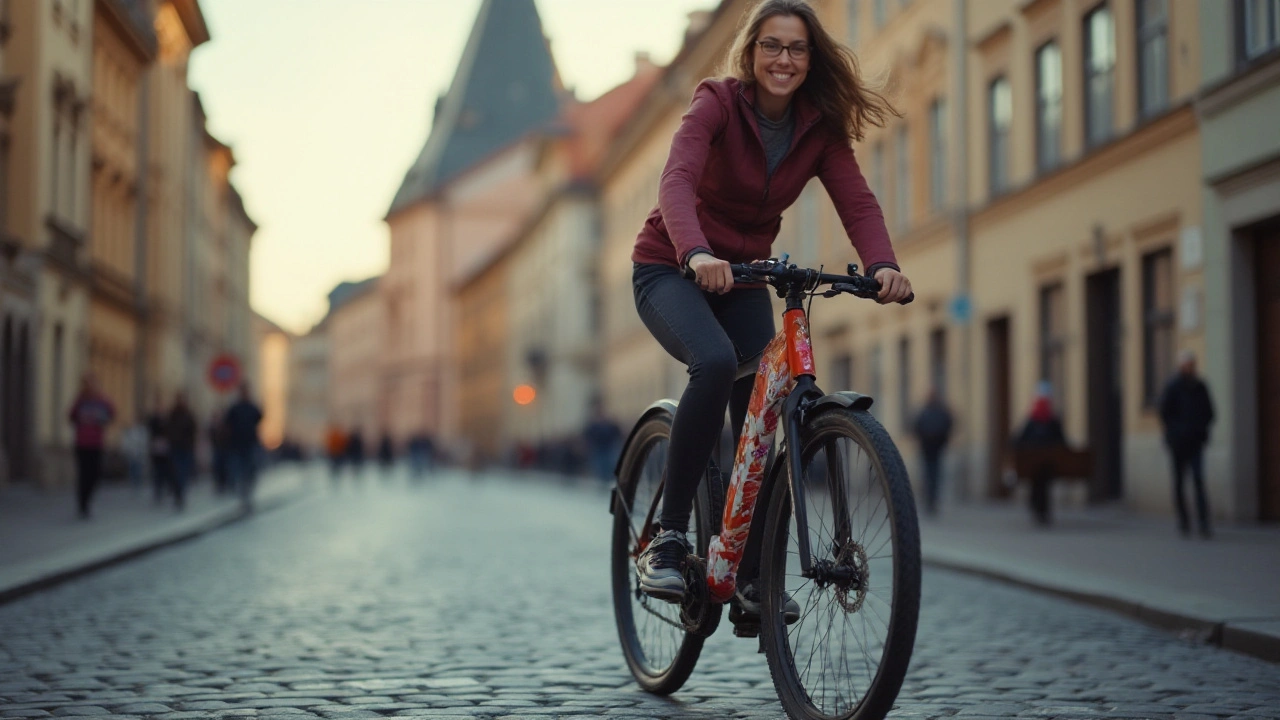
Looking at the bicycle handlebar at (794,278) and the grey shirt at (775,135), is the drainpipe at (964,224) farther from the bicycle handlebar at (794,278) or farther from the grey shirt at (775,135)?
the bicycle handlebar at (794,278)

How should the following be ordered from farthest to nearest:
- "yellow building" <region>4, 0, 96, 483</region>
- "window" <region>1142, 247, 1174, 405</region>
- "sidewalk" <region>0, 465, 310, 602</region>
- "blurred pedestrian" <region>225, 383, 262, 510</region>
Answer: "yellow building" <region>4, 0, 96, 483</region>, "blurred pedestrian" <region>225, 383, 262, 510</region>, "window" <region>1142, 247, 1174, 405</region>, "sidewalk" <region>0, 465, 310, 602</region>

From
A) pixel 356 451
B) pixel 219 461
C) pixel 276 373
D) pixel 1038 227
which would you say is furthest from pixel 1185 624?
pixel 276 373

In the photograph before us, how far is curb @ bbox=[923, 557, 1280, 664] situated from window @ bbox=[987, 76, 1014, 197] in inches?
611

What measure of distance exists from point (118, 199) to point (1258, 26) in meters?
32.1

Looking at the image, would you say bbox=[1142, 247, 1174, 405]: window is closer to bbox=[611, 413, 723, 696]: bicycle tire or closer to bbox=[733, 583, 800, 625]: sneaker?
bbox=[611, 413, 723, 696]: bicycle tire

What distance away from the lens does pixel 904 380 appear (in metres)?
33.8

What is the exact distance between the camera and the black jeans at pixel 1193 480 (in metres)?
16.8

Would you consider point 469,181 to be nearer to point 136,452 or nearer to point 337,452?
point 337,452

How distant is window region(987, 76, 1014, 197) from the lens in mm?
27442

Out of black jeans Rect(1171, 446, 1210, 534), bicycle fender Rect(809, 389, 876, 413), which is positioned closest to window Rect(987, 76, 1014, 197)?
black jeans Rect(1171, 446, 1210, 534)

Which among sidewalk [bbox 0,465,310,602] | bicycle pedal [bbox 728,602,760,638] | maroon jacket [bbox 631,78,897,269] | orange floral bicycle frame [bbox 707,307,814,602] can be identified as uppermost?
maroon jacket [bbox 631,78,897,269]

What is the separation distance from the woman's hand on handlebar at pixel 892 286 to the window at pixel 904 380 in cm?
2788

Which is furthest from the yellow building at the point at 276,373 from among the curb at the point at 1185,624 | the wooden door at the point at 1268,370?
the curb at the point at 1185,624

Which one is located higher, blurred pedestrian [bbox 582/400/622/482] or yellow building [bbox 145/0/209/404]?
yellow building [bbox 145/0/209/404]
